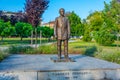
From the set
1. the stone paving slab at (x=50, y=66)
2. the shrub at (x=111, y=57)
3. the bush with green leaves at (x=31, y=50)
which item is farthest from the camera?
the bush with green leaves at (x=31, y=50)

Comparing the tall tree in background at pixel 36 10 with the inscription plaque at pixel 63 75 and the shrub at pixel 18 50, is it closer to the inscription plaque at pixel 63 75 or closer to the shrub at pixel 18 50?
the shrub at pixel 18 50

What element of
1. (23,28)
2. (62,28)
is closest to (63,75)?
(62,28)

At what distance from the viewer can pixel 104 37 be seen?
35344mm

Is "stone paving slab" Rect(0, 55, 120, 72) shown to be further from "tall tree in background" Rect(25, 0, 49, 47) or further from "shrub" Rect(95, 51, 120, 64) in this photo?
"tall tree in background" Rect(25, 0, 49, 47)

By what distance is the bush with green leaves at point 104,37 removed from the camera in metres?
34.0

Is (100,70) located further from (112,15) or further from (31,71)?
(112,15)

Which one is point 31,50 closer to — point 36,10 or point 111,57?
point 111,57

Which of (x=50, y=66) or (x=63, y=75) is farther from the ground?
(x=50, y=66)

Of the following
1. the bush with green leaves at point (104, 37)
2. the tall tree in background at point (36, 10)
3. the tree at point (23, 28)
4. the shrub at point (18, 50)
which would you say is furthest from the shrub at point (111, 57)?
the tree at point (23, 28)

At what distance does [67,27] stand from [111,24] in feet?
56.4

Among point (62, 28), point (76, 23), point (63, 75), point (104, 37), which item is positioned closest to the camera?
point (63, 75)

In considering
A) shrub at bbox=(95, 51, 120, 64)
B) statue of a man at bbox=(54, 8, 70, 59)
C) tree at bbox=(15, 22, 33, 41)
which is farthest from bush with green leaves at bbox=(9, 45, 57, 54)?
tree at bbox=(15, 22, 33, 41)

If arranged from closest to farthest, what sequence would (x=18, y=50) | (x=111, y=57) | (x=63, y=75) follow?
(x=63, y=75) < (x=111, y=57) < (x=18, y=50)

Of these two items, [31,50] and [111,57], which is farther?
[31,50]
